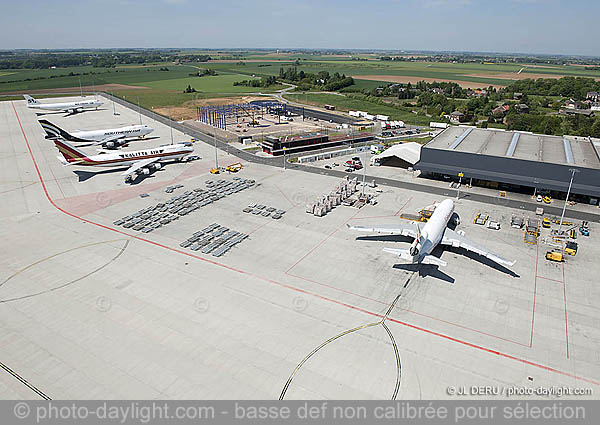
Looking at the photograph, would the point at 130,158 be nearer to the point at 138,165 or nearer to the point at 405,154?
the point at 138,165

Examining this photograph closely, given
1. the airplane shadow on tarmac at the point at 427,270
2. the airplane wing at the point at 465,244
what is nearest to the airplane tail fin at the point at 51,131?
the airplane shadow on tarmac at the point at 427,270

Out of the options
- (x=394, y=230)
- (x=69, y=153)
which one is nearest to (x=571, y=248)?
(x=394, y=230)

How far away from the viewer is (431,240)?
158 feet

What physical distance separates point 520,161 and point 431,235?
140 feet

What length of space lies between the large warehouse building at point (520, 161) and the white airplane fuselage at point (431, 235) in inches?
1125

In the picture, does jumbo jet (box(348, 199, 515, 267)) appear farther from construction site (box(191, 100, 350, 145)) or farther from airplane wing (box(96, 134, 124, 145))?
airplane wing (box(96, 134, 124, 145))

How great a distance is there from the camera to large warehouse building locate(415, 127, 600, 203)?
7231cm

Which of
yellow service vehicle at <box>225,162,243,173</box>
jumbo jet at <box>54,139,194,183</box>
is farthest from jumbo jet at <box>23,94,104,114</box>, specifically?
yellow service vehicle at <box>225,162,243,173</box>

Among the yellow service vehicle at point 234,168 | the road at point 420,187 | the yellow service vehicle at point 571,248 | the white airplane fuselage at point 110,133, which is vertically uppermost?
the white airplane fuselage at point 110,133

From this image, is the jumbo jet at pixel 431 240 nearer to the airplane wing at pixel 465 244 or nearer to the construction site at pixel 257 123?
the airplane wing at pixel 465 244

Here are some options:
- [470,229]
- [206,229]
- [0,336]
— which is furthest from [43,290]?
[470,229]

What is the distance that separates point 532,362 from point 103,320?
4437cm

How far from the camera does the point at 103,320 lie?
38.6 metres

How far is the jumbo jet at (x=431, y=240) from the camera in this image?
145 ft
